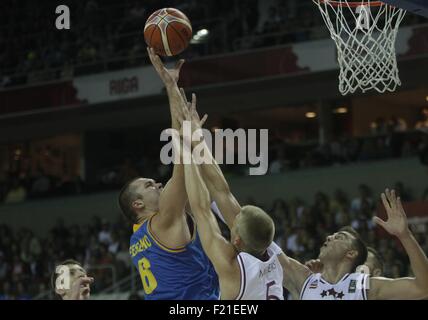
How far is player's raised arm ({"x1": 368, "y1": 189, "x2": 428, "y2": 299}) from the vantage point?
3.94 meters

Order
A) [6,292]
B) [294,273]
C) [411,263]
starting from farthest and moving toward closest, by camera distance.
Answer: [6,292]
[294,273]
[411,263]

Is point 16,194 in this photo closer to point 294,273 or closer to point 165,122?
point 165,122

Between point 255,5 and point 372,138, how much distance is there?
10.1 ft

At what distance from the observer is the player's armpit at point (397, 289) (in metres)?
3.99

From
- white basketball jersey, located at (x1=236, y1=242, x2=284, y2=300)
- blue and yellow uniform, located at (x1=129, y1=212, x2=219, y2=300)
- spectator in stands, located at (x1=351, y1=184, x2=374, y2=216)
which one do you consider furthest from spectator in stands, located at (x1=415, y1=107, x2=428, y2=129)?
white basketball jersey, located at (x1=236, y1=242, x2=284, y2=300)

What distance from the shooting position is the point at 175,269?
4160mm

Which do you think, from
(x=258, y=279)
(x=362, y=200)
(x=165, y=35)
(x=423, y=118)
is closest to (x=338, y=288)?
(x=258, y=279)

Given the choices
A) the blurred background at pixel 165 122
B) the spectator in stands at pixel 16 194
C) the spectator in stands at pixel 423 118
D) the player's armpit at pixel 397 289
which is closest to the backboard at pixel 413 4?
the player's armpit at pixel 397 289

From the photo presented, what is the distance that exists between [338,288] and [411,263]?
44cm

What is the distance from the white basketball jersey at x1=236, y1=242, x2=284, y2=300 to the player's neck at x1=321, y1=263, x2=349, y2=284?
0.57 meters

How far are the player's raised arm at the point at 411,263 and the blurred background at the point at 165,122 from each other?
7.34 meters

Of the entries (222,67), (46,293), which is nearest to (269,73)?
(222,67)

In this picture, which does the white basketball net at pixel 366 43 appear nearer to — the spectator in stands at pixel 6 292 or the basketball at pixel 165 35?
the basketball at pixel 165 35

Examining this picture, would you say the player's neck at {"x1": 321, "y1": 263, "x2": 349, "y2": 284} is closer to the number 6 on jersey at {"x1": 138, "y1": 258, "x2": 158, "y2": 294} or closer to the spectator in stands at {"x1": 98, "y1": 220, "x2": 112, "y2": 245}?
the number 6 on jersey at {"x1": 138, "y1": 258, "x2": 158, "y2": 294}
